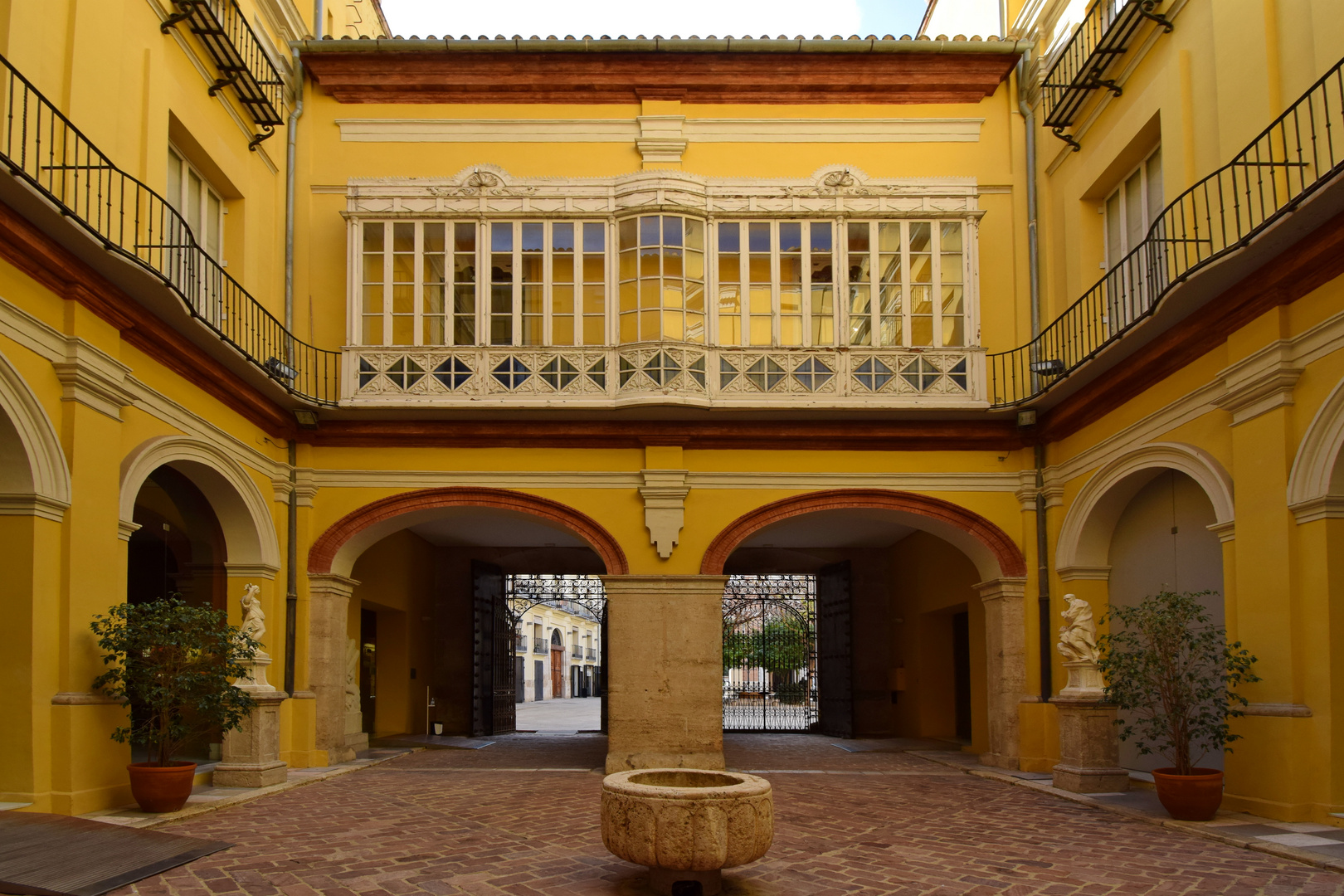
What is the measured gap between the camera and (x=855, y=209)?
1302 centimetres

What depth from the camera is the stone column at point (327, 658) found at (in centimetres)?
1270

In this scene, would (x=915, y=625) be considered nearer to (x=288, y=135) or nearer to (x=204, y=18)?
(x=288, y=135)

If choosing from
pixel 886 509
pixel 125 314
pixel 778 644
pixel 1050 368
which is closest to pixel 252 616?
pixel 125 314

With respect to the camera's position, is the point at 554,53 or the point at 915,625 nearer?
the point at 554,53

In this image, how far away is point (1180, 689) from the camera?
348 inches

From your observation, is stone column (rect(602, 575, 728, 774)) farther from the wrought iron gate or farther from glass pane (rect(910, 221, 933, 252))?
glass pane (rect(910, 221, 933, 252))

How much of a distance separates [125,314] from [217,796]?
4071 mm

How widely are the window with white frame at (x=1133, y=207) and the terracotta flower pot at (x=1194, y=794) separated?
514 centimetres

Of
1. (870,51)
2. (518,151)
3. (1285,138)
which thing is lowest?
(1285,138)

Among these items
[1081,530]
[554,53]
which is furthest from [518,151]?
[1081,530]

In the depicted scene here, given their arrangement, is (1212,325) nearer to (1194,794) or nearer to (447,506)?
(1194,794)

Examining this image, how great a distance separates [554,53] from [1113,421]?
7500mm

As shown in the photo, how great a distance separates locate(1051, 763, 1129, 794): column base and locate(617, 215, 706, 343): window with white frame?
19.0 feet

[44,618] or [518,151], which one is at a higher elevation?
[518,151]
